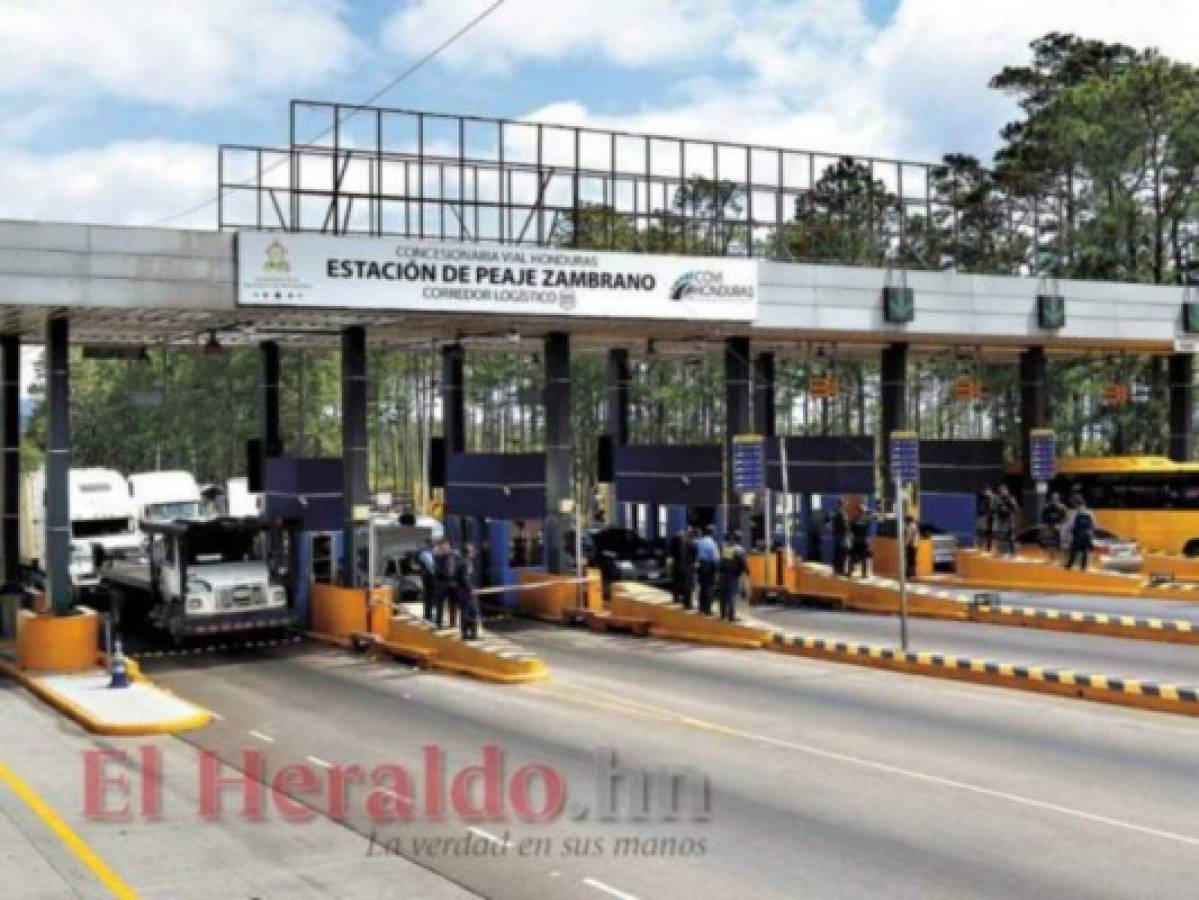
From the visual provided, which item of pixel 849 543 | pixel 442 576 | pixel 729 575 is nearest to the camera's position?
pixel 442 576

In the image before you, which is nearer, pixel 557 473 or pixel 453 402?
pixel 557 473

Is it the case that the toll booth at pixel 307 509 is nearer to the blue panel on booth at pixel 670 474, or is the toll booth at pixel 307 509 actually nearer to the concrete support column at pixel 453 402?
the concrete support column at pixel 453 402

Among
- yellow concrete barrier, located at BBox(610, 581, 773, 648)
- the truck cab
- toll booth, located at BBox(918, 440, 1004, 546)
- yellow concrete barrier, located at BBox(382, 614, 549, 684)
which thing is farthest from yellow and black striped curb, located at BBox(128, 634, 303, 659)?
toll booth, located at BBox(918, 440, 1004, 546)

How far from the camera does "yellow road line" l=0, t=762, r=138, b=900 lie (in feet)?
35.0

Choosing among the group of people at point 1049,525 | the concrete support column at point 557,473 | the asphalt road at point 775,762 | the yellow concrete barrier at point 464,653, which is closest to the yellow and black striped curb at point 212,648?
the asphalt road at point 775,762

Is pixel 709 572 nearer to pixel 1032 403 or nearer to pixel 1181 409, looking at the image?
pixel 1032 403

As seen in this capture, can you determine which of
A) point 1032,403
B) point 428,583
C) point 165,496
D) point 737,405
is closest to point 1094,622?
point 737,405

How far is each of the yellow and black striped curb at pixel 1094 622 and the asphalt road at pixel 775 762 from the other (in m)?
6.20

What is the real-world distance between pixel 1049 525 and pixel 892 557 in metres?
4.79

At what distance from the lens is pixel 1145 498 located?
1551 inches

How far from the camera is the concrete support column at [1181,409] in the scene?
42.3 metres

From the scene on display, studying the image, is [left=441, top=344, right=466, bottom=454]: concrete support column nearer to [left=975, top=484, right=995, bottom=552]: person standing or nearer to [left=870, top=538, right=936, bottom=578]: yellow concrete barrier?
[left=870, top=538, right=936, bottom=578]: yellow concrete barrier

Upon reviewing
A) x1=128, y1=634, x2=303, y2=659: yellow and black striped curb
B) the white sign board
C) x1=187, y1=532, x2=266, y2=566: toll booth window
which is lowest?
x1=128, y1=634, x2=303, y2=659: yellow and black striped curb

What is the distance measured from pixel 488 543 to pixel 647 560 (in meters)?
3.83
